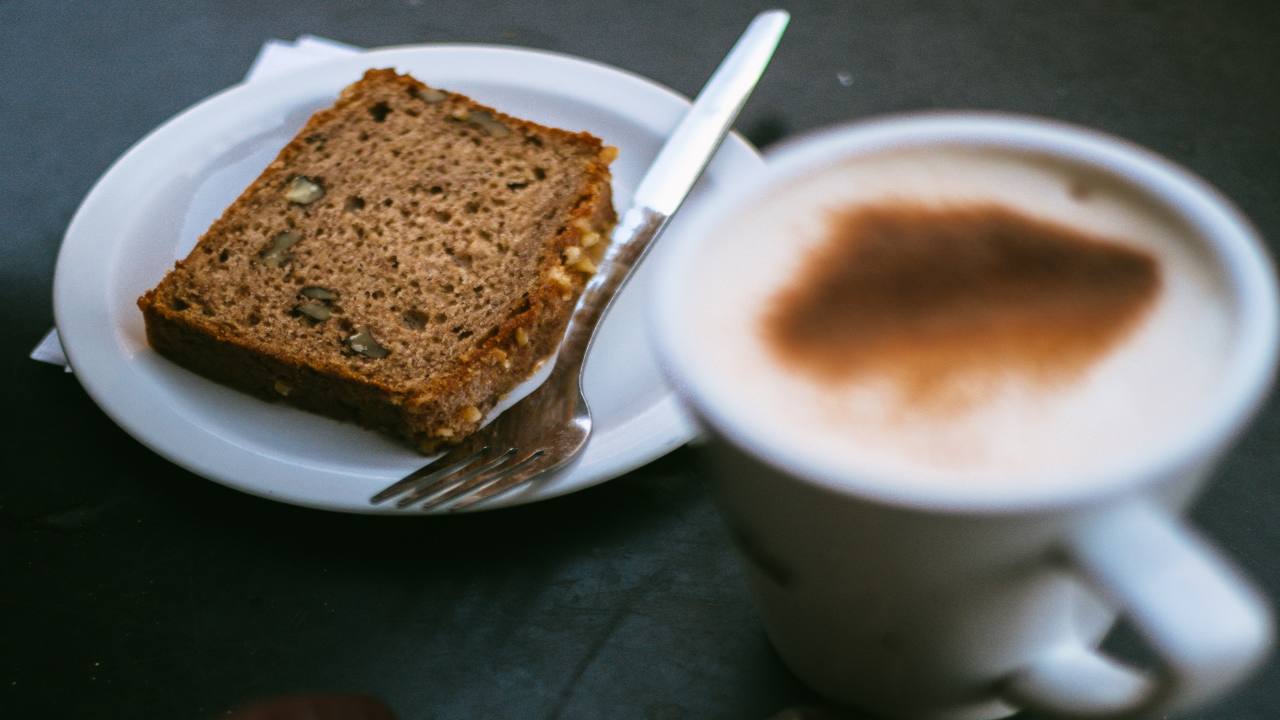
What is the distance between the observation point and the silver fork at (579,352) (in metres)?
0.84

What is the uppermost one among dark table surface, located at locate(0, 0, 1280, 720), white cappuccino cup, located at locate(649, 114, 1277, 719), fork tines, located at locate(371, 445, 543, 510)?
white cappuccino cup, located at locate(649, 114, 1277, 719)

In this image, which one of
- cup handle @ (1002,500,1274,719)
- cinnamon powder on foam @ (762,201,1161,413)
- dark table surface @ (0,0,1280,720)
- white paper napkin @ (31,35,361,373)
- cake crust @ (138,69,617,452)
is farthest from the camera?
white paper napkin @ (31,35,361,373)

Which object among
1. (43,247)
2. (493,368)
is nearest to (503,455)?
(493,368)

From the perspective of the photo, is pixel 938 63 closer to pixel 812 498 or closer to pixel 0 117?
pixel 812 498

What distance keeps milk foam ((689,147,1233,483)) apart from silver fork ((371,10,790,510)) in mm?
316

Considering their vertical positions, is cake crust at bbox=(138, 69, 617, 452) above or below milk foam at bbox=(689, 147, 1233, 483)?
below

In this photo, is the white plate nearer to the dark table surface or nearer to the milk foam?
the dark table surface

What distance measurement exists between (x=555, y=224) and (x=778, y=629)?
535 millimetres

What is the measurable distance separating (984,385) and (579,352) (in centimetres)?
49

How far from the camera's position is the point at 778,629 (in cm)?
70

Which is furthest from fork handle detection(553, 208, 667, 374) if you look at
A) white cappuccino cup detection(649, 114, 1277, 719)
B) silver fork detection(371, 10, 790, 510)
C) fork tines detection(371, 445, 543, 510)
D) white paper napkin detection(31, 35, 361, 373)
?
white paper napkin detection(31, 35, 361, 373)

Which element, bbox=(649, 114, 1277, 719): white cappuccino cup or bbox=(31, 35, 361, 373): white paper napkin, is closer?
bbox=(649, 114, 1277, 719): white cappuccino cup

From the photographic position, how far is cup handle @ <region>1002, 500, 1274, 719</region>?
0.41m

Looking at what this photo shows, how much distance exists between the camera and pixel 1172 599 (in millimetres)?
416
